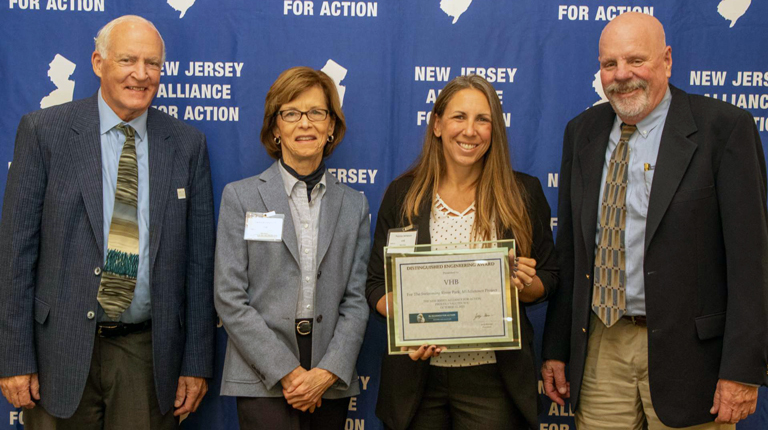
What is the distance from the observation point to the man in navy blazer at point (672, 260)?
215 centimetres

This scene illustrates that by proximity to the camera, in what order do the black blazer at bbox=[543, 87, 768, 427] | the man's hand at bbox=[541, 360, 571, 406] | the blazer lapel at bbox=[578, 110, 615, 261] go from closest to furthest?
the black blazer at bbox=[543, 87, 768, 427] < the blazer lapel at bbox=[578, 110, 615, 261] < the man's hand at bbox=[541, 360, 571, 406]

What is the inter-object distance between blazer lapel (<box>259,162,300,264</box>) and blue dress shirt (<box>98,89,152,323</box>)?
1.69ft

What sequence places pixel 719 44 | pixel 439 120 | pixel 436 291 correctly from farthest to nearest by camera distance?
pixel 719 44
pixel 439 120
pixel 436 291

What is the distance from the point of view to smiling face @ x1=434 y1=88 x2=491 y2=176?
7.73 feet

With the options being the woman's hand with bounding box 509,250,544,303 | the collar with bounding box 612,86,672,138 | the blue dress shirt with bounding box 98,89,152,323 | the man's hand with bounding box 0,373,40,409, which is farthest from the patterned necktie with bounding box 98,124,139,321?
the collar with bounding box 612,86,672,138

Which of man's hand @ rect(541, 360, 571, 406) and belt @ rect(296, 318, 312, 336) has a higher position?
belt @ rect(296, 318, 312, 336)

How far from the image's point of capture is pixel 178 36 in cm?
310

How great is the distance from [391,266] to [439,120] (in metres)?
0.69

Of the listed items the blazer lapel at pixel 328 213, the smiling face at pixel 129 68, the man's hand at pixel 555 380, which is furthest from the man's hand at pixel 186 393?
the man's hand at pixel 555 380

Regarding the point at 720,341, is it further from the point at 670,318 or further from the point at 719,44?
the point at 719,44

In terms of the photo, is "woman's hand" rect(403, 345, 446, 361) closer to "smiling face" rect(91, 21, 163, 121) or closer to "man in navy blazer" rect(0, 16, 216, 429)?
"man in navy blazer" rect(0, 16, 216, 429)

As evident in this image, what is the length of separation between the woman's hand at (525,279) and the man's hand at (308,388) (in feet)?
2.72

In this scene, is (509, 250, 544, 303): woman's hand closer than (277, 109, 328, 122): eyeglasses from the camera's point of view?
Yes

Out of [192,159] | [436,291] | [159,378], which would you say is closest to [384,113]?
[192,159]
